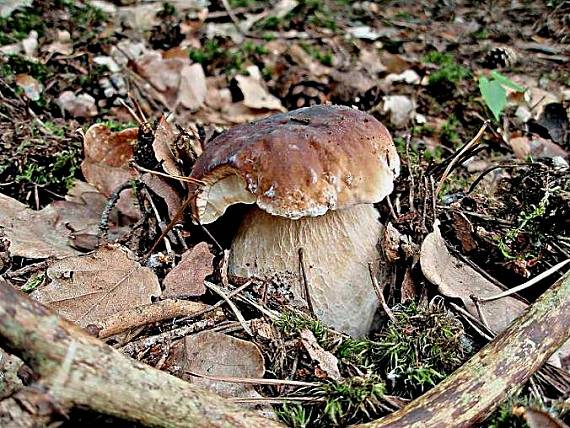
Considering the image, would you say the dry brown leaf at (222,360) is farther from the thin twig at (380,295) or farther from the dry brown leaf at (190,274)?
the thin twig at (380,295)

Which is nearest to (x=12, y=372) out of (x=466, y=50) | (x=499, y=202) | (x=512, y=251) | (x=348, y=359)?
(x=348, y=359)

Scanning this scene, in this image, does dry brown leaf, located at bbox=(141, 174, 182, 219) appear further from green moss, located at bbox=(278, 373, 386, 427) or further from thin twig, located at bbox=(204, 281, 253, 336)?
green moss, located at bbox=(278, 373, 386, 427)

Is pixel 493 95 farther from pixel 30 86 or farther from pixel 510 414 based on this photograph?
pixel 30 86

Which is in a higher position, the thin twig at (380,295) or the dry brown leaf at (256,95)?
the thin twig at (380,295)

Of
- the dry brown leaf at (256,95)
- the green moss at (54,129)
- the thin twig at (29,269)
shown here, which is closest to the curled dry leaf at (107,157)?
the green moss at (54,129)

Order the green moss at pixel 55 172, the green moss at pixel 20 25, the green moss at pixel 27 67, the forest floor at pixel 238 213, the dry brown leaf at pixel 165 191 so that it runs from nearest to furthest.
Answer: the forest floor at pixel 238 213, the dry brown leaf at pixel 165 191, the green moss at pixel 55 172, the green moss at pixel 27 67, the green moss at pixel 20 25
